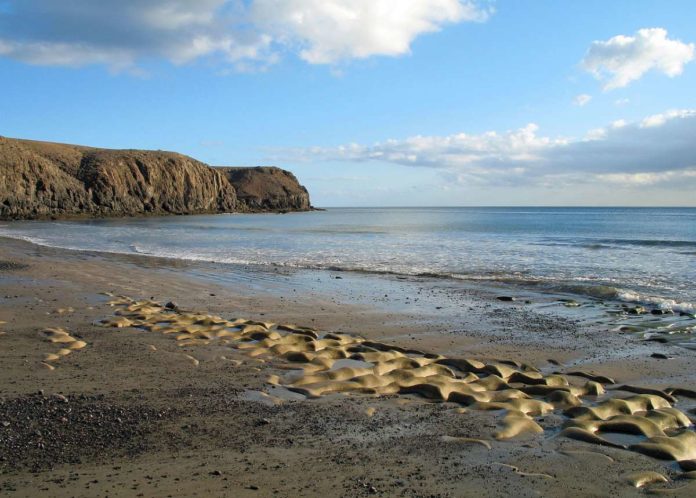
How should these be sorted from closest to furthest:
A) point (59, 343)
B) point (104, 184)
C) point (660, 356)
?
point (59, 343) → point (660, 356) → point (104, 184)

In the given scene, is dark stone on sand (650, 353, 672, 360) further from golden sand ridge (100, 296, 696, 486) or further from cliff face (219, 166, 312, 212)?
cliff face (219, 166, 312, 212)

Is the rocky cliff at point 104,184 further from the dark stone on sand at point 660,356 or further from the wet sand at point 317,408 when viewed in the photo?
the dark stone on sand at point 660,356

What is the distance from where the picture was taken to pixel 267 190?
16350 cm

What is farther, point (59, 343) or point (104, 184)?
point (104, 184)

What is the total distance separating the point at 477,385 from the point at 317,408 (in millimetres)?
1979

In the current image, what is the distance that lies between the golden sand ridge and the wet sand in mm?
33

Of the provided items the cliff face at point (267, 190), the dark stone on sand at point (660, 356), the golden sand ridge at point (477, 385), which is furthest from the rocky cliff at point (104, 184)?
the dark stone on sand at point (660, 356)

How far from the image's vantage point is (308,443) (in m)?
4.25

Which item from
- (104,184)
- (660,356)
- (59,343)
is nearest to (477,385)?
(660,356)

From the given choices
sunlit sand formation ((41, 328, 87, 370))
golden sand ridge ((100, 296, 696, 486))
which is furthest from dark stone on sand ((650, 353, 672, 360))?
sunlit sand formation ((41, 328, 87, 370))

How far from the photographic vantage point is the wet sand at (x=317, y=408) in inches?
144

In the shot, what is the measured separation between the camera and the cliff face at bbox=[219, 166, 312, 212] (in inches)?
6156

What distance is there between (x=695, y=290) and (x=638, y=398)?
10.9 meters

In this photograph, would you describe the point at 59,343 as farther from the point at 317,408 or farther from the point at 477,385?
the point at 477,385
